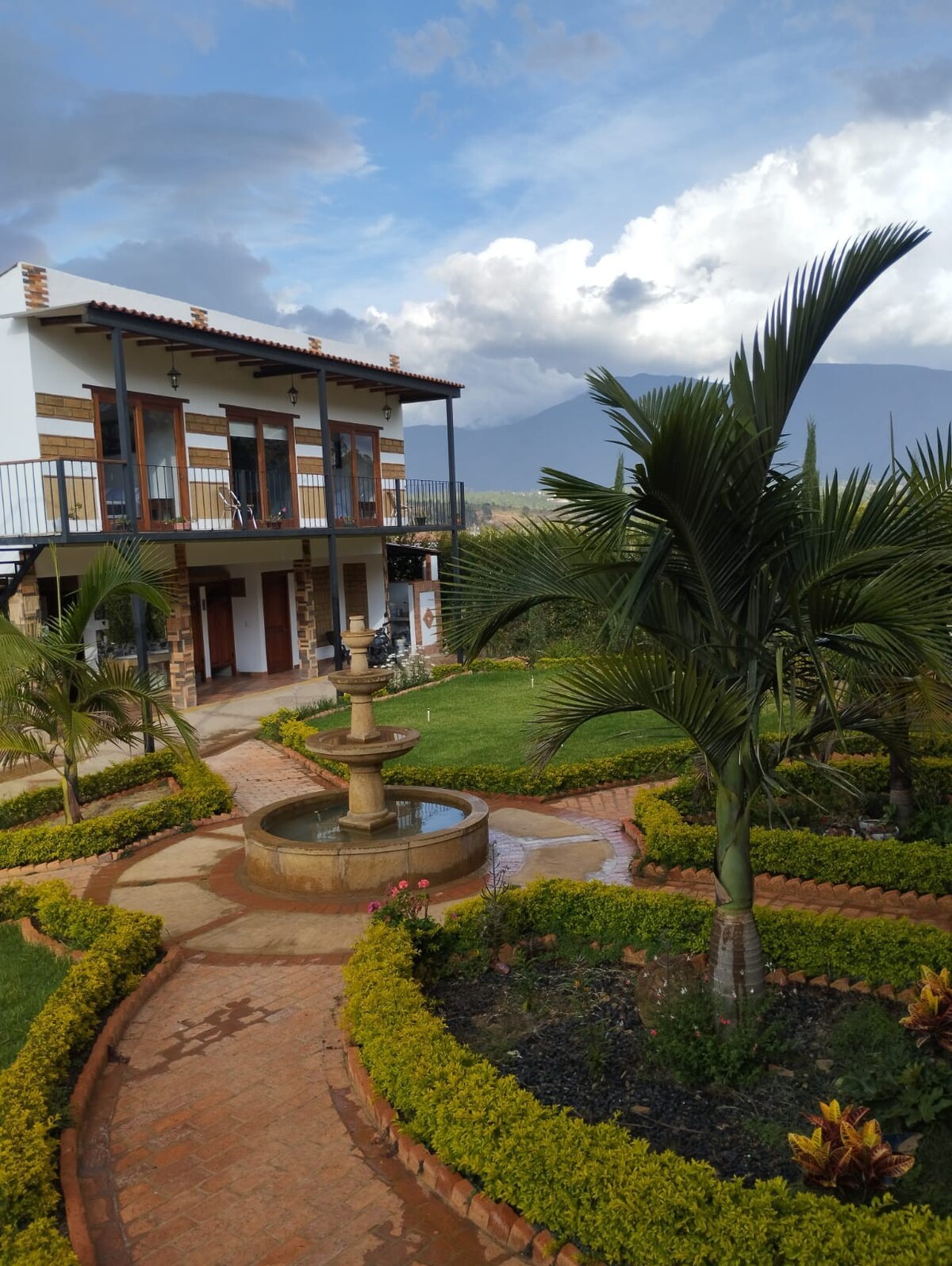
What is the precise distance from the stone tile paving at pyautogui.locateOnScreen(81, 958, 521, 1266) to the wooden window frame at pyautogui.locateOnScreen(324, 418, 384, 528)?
14.4 meters

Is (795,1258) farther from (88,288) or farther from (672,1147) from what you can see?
(88,288)

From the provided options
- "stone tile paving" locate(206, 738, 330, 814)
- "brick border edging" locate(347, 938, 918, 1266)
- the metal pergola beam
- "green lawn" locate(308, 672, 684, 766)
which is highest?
the metal pergola beam

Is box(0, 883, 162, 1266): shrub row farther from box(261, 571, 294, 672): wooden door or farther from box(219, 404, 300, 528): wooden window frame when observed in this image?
box(261, 571, 294, 672): wooden door

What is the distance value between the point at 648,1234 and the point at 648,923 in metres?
2.83

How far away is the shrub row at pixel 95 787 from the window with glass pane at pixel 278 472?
7.79 meters

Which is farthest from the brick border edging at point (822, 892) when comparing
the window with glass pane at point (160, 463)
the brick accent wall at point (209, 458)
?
the brick accent wall at point (209, 458)

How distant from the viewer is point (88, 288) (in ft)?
49.5

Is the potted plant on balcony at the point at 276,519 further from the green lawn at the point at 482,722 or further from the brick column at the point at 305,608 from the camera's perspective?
the green lawn at the point at 482,722

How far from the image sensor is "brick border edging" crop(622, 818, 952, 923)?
22.3 ft

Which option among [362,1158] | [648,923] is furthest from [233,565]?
[362,1158]

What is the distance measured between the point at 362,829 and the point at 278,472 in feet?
39.5

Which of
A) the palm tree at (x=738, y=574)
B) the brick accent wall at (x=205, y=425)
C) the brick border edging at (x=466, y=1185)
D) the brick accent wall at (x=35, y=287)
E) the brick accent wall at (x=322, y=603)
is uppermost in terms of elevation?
the brick accent wall at (x=35, y=287)

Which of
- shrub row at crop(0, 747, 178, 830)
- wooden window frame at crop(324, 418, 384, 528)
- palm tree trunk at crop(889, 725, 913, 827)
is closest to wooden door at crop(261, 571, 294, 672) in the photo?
wooden window frame at crop(324, 418, 384, 528)

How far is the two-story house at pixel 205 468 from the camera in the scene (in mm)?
13953
